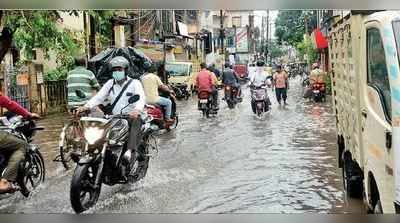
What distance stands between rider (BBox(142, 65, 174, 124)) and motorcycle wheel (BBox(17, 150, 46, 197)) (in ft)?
2.81

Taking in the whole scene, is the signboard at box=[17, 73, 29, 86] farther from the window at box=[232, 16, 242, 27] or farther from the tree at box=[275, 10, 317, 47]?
the tree at box=[275, 10, 317, 47]

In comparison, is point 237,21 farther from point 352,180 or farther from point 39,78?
point 39,78

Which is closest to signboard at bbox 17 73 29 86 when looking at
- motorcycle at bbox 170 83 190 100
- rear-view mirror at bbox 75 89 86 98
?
rear-view mirror at bbox 75 89 86 98

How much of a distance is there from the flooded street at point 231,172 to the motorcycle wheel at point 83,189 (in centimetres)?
5

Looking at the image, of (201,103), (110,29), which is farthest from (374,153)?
(110,29)

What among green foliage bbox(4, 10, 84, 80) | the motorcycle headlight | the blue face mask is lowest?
the motorcycle headlight

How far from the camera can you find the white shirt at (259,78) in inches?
165

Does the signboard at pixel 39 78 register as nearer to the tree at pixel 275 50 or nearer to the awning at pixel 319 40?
the tree at pixel 275 50

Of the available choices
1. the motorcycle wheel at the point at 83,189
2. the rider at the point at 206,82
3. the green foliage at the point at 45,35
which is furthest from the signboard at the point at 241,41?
the motorcycle wheel at the point at 83,189

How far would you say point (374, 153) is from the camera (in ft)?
11.3

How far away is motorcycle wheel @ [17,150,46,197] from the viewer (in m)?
4.00

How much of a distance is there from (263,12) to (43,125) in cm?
170

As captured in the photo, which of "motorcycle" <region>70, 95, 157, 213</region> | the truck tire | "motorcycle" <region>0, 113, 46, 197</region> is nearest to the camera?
the truck tire

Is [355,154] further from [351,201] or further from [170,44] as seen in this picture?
[170,44]
